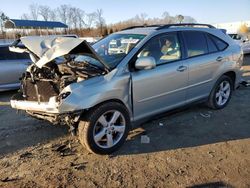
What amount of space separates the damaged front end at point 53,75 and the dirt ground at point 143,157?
586 millimetres

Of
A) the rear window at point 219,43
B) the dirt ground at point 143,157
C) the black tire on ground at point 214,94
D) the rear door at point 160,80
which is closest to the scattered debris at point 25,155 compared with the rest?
the dirt ground at point 143,157

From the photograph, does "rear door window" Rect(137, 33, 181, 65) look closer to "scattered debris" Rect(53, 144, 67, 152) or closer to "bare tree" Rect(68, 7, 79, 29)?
"scattered debris" Rect(53, 144, 67, 152)

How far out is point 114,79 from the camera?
409cm

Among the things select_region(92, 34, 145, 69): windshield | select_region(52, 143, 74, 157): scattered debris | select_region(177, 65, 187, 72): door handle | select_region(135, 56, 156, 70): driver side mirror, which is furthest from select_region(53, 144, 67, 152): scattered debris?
select_region(177, 65, 187, 72): door handle

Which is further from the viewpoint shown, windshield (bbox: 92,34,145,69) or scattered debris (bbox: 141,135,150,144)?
scattered debris (bbox: 141,135,150,144)

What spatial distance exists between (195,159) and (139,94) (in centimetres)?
124

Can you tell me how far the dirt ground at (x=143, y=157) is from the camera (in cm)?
354

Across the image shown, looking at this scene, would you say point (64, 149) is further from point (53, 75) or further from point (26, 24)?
point (26, 24)

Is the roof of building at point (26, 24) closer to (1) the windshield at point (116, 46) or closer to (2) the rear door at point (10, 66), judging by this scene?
(2) the rear door at point (10, 66)

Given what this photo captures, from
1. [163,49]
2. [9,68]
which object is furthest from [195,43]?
[9,68]

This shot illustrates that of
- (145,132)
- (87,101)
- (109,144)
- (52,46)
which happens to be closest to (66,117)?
(87,101)

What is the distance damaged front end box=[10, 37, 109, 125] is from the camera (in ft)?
12.6

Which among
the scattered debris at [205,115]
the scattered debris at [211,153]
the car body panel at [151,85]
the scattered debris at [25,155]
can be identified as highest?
the car body panel at [151,85]

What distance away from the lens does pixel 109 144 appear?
4.19 m
